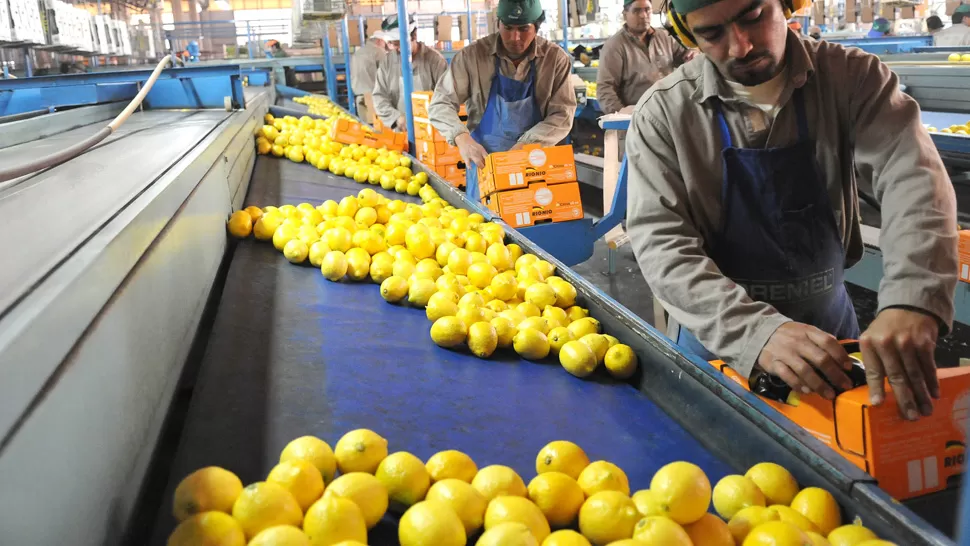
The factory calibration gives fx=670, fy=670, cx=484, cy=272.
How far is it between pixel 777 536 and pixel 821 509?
0.69ft

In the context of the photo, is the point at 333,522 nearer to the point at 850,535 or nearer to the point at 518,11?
the point at 850,535

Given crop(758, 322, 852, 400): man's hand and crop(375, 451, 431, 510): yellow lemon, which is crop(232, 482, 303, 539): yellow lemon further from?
crop(758, 322, 852, 400): man's hand

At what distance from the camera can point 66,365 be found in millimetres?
961

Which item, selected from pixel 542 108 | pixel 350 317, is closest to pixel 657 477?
pixel 350 317

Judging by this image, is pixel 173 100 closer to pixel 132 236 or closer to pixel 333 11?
pixel 333 11

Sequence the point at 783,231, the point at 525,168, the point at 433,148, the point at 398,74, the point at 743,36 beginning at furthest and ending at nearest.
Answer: the point at 398,74
the point at 433,148
the point at 525,168
the point at 783,231
the point at 743,36

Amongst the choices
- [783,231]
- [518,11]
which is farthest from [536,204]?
[783,231]

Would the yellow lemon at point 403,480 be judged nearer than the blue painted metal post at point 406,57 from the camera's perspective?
Yes

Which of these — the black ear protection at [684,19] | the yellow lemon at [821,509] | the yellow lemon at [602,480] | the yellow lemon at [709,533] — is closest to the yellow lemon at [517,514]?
the yellow lemon at [602,480]

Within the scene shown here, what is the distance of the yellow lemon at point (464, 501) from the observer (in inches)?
45.0

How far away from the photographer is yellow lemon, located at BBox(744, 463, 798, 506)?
124 cm

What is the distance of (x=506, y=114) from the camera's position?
5.01 metres

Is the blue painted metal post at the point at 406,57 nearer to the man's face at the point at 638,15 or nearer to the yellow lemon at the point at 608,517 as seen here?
the man's face at the point at 638,15

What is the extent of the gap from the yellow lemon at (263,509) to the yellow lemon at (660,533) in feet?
1.80
